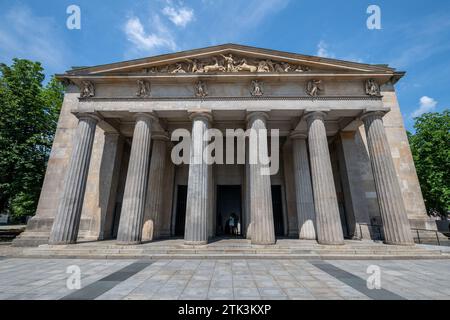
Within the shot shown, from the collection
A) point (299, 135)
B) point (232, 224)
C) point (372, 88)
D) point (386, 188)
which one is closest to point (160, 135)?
point (299, 135)

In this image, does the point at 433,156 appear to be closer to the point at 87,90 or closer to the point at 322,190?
the point at 322,190

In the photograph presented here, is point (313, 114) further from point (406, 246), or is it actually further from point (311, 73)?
point (406, 246)

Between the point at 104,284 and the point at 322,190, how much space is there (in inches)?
389

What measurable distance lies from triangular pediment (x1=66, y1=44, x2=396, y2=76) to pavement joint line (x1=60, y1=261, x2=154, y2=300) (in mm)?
10316

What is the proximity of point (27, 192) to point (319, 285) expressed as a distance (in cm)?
2130

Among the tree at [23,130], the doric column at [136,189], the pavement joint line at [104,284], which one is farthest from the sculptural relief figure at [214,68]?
the tree at [23,130]

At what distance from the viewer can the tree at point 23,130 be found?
14727 mm

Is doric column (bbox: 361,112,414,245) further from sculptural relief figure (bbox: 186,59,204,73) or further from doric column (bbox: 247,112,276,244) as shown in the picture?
sculptural relief figure (bbox: 186,59,204,73)

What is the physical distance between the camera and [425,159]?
1923 cm

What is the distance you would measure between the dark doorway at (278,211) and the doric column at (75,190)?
44.5 ft

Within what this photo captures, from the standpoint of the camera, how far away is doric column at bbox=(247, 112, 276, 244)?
10000 mm

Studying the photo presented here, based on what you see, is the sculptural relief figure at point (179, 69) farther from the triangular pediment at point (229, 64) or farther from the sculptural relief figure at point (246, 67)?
the sculptural relief figure at point (246, 67)

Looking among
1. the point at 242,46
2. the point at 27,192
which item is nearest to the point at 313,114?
the point at 242,46

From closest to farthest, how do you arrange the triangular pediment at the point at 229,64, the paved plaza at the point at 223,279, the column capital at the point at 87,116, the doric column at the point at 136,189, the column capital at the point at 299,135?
the paved plaza at the point at 223,279
the doric column at the point at 136,189
the column capital at the point at 87,116
the triangular pediment at the point at 229,64
the column capital at the point at 299,135
